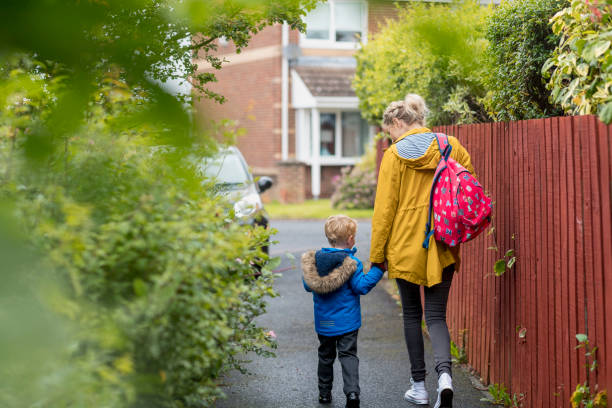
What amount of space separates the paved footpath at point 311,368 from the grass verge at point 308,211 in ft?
29.2

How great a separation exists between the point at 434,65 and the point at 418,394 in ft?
6.36

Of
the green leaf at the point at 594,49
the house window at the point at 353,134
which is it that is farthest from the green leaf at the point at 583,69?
the house window at the point at 353,134

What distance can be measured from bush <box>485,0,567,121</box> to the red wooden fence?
0.24m

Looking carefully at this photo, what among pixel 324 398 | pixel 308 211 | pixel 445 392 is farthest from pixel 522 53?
pixel 308 211

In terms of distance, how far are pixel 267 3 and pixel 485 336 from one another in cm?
373

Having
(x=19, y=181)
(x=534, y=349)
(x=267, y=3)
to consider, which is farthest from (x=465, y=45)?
(x=534, y=349)

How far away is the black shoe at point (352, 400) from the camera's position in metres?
3.93

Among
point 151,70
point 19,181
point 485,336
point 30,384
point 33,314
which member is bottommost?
point 485,336

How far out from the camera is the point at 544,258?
343 cm

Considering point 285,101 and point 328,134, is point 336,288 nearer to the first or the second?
point 285,101

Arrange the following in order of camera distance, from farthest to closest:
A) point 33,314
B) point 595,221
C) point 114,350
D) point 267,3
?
point 595,221 → point 114,350 → point 33,314 → point 267,3

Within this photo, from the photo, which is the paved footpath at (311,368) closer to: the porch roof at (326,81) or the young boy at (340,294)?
the young boy at (340,294)

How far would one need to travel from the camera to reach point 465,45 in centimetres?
122

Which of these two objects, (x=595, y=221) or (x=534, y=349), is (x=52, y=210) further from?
(x=534, y=349)
